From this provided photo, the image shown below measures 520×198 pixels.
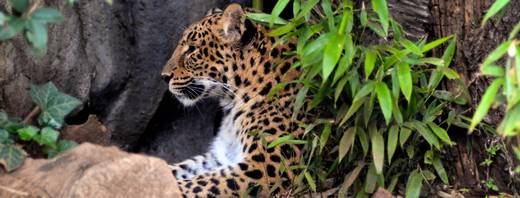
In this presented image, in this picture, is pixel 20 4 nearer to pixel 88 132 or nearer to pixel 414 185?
pixel 88 132

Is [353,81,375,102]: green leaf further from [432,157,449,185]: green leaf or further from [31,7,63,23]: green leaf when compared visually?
[31,7,63,23]: green leaf

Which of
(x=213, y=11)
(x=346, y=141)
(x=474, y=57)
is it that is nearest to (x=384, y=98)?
(x=346, y=141)

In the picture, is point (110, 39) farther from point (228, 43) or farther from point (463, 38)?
point (463, 38)

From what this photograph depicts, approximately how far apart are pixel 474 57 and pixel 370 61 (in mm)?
1041

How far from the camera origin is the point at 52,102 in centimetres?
680

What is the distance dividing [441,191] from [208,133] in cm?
266

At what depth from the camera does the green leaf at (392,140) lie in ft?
21.1

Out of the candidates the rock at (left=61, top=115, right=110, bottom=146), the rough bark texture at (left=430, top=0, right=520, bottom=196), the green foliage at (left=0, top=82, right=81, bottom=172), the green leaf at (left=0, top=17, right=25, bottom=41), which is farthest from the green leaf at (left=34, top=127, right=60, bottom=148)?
the rough bark texture at (left=430, top=0, right=520, bottom=196)

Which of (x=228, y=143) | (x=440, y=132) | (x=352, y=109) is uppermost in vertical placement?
(x=352, y=109)

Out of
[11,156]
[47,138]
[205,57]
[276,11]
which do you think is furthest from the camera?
[205,57]

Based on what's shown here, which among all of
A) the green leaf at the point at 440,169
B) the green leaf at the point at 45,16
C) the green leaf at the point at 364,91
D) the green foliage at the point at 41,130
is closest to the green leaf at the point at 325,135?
the green leaf at the point at 364,91

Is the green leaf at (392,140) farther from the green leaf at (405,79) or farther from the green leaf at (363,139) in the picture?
the green leaf at (405,79)

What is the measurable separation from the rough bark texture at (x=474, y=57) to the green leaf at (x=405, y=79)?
0.78 metres

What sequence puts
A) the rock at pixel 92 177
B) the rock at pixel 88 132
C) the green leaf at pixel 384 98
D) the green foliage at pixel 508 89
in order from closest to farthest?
the green foliage at pixel 508 89
the rock at pixel 92 177
the green leaf at pixel 384 98
the rock at pixel 88 132
